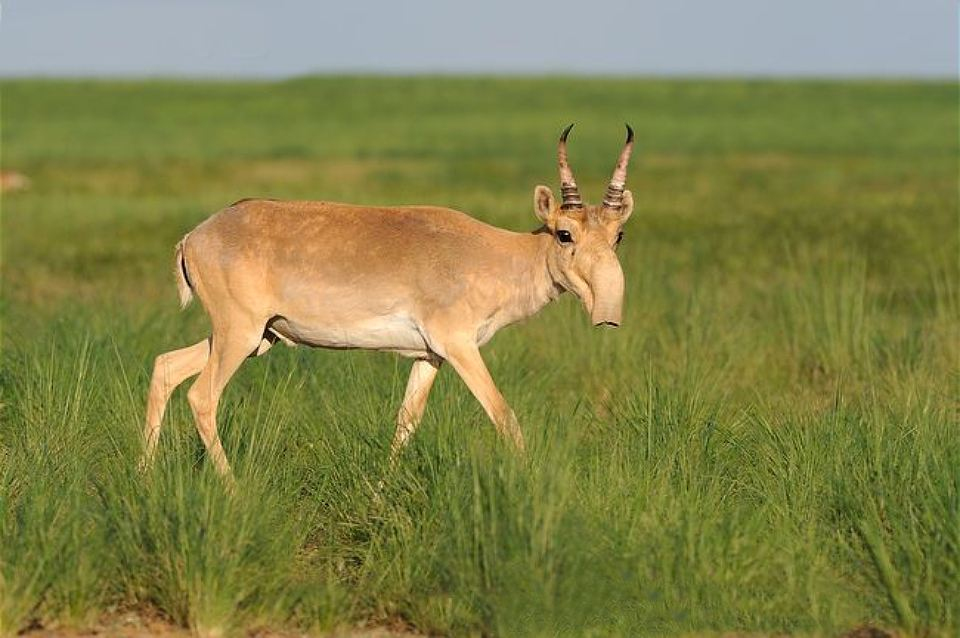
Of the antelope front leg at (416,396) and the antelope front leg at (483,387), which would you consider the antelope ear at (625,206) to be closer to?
the antelope front leg at (483,387)

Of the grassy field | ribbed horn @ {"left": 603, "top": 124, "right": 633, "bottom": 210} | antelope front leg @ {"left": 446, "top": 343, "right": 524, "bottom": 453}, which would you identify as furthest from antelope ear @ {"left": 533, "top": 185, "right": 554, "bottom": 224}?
the grassy field

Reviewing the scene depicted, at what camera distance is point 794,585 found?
7332mm

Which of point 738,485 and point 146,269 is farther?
point 146,269

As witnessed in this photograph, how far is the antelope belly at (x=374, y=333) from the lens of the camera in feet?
30.2

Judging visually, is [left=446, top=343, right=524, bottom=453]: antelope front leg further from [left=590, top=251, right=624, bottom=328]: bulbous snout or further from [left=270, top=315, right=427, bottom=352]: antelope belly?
[left=590, top=251, right=624, bottom=328]: bulbous snout

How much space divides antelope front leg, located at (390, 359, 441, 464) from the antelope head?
94 cm

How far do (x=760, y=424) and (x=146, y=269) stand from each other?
49.8ft

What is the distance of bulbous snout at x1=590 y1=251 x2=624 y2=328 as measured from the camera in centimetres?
891

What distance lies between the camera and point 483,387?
8773 mm

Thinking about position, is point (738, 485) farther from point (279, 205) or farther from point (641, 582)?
point (279, 205)

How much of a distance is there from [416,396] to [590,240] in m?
1.39

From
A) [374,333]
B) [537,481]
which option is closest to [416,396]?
[374,333]

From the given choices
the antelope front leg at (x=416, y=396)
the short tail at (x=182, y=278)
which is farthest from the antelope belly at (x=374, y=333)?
the short tail at (x=182, y=278)

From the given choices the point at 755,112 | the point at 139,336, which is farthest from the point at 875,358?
the point at 755,112
